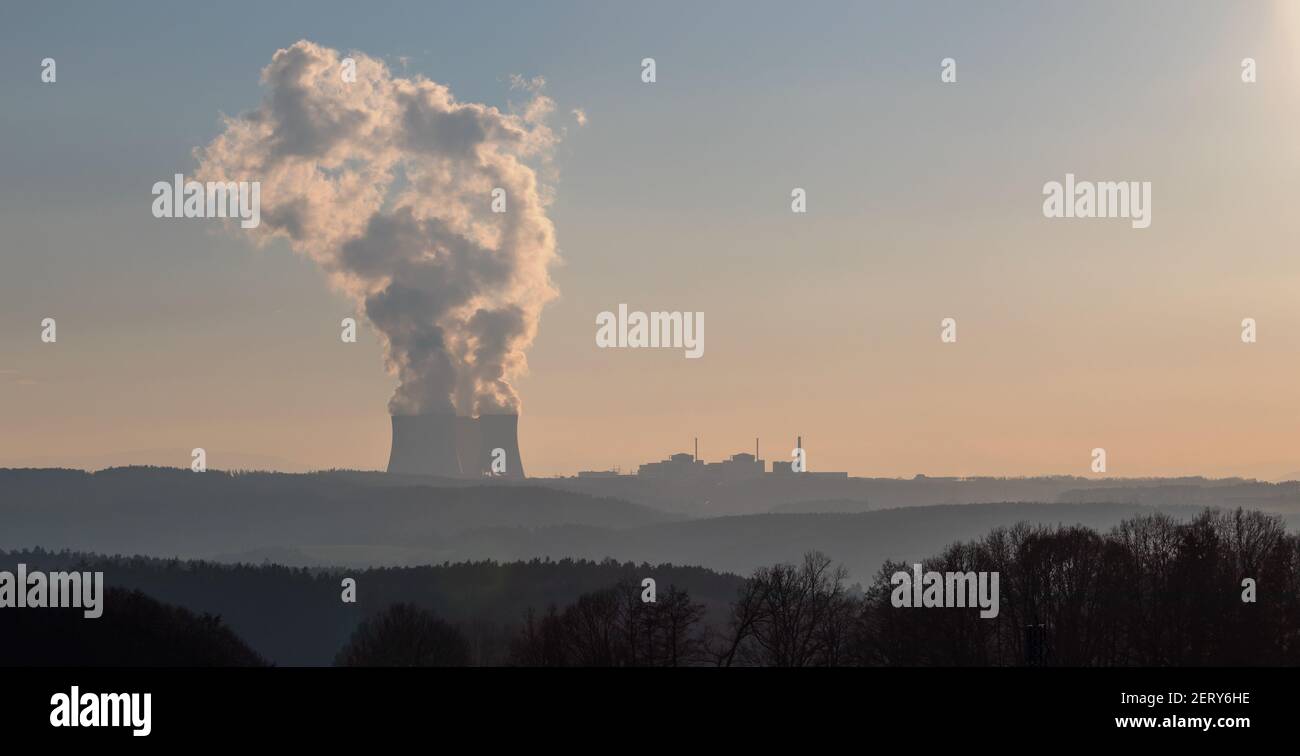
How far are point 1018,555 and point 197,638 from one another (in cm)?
6137

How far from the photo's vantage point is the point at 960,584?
9719 centimetres
